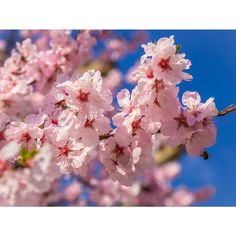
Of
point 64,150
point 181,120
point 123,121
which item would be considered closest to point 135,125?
point 123,121

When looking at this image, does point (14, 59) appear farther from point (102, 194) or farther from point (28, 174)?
point (102, 194)

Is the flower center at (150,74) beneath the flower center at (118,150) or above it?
above

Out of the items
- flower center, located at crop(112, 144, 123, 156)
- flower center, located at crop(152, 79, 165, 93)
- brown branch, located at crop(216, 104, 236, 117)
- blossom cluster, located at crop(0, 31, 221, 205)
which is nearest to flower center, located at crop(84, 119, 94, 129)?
blossom cluster, located at crop(0, 31, 221, 205)

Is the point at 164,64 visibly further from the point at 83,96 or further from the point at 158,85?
the point at 83,96

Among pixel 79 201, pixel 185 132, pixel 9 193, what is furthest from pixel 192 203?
pixel 9 193

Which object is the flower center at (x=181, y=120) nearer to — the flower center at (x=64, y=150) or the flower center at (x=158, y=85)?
the flower center at (x=158, y=85)

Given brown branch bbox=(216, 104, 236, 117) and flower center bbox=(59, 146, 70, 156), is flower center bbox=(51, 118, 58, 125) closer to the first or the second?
flower center bbox=(59, 146, 70, 156)

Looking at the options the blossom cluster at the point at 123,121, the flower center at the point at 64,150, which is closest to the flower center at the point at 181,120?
the blossom cluster at the point at 123,121

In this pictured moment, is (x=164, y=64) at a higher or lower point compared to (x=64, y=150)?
higher

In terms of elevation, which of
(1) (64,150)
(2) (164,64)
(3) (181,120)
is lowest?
(1) (64,150)

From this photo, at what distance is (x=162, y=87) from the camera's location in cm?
148

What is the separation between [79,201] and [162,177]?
3.11 ft

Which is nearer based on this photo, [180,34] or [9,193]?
[9,193]

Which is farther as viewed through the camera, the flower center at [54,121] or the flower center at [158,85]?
the flower center at [54,121]
